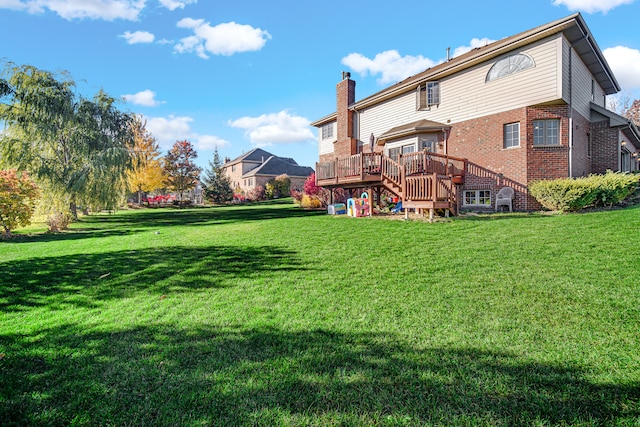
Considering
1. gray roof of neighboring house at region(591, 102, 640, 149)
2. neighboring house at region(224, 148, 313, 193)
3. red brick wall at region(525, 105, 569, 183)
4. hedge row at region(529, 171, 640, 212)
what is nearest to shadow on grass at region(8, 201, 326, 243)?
red brick wall at region(525, 105, 569, 183)

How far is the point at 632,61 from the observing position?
32031 mm

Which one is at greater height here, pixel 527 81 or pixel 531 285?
pixel 527 81

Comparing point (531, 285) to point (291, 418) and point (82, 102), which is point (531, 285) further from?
point (82, 102)

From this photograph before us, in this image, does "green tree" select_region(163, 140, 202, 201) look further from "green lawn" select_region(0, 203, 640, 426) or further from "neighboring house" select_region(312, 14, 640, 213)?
"green lawn" select_region(0, 203, 640, 426)

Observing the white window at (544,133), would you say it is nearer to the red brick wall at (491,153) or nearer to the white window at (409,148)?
the red brick wall at (491,153)

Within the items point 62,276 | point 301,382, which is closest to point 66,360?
point 301,382

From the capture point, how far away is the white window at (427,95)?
639 inches

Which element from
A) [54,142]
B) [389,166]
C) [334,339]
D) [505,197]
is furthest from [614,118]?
[54,142]

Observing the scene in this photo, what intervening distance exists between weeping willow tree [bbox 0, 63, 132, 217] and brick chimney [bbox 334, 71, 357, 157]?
1299 centimetres

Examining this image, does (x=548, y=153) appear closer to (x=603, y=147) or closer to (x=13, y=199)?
(x=603, y=147)

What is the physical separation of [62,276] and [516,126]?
1576 centimetres

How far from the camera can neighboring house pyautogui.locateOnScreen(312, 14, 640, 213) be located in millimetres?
12148

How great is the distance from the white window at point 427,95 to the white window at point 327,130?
7.92 metres

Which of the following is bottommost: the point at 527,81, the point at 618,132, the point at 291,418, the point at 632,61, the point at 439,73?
the point at 291,418
